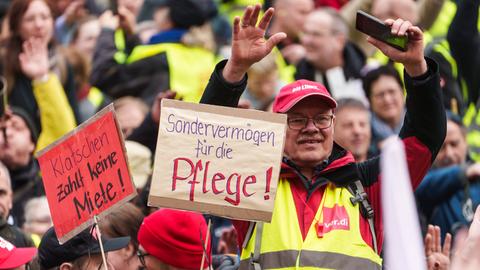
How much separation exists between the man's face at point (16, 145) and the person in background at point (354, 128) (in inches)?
Answer: 84.3

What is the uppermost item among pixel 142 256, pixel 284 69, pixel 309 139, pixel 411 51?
pixel 411 51

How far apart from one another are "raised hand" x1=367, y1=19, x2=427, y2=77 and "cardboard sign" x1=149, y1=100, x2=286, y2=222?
59 centimetres

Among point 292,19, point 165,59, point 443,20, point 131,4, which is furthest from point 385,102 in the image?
point 131,4

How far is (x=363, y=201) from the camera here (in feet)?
17.4

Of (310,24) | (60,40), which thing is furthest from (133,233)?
(60,40)

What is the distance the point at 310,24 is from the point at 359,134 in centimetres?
168

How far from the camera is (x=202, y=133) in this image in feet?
17.1

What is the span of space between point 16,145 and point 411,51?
4.11 m

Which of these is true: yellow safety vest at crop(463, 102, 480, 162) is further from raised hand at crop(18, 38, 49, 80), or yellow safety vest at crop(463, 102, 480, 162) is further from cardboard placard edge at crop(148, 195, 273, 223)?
cardboard placard edge at crop(148, 195, 273, 223)

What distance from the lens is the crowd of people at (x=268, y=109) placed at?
5332mm

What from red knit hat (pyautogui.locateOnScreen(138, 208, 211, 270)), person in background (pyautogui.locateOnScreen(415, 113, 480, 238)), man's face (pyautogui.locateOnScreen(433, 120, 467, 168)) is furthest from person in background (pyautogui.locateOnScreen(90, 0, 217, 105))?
red knit hat (pyautogui.locateOnScreen(138, 208, 211, 270))

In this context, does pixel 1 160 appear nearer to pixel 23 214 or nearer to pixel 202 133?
pixel 23 214

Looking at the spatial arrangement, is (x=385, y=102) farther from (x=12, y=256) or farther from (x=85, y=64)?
(x=12, y=256)

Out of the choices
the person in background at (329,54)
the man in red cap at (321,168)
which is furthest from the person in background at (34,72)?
the man in red cap at (321,168)
